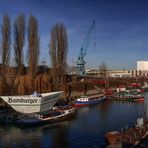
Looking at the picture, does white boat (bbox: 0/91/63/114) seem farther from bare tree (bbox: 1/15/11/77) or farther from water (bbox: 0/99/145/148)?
bare tree (bbox: 1/15/11/77)

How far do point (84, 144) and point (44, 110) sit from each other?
687 inches

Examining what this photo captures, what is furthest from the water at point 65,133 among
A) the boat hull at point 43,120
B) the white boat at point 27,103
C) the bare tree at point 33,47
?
the bare tree at point 33,47

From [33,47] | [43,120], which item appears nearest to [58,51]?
[33,47]

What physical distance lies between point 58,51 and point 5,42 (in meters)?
11.7

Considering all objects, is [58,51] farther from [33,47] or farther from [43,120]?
[43,120]

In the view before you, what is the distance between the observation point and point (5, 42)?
2154 inches

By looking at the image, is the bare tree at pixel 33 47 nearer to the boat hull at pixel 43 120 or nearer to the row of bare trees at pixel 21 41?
the row of bare trees at pixel 21 41

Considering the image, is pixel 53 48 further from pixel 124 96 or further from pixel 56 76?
pixel 124 96

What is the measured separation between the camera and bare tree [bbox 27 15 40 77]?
56.4m

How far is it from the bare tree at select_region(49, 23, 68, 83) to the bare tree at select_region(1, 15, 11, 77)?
10118mm

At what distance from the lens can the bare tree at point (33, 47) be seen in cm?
5641

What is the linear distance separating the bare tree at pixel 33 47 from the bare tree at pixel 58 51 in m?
5.95

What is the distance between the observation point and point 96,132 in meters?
34.6

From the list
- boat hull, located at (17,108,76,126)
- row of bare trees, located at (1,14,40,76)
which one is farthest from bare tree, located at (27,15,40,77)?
boat hull, located at (17,108,76,126)
